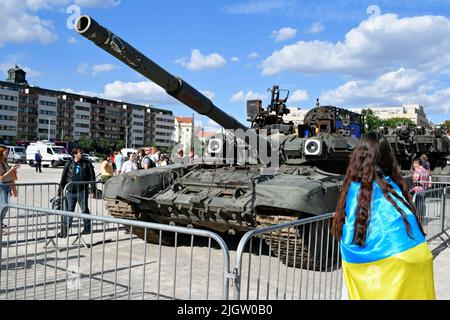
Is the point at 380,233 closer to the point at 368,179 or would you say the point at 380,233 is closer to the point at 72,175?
the point at 368,179

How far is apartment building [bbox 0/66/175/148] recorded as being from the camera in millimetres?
86750

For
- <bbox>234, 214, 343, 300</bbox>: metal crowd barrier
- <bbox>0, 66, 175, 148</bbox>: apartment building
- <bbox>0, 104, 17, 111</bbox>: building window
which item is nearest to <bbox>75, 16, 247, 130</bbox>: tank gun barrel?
<bbox>234, 214, 343, 300</bbox>: metal crowd barrier

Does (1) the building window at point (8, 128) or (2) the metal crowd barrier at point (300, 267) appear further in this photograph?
(1) the building window at point (8, 128)

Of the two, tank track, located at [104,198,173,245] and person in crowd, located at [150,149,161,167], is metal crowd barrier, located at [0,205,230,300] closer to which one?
tank track, located at [104,198,173,245]

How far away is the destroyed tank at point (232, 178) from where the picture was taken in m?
6.27

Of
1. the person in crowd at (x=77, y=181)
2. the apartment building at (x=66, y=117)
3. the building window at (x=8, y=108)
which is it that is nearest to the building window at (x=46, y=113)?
the apartment building at (x=66, y=117)

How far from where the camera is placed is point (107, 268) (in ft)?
21.8

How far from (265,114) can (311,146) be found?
3103 millimetres

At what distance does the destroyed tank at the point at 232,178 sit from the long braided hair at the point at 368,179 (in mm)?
3248

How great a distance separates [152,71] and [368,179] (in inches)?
165

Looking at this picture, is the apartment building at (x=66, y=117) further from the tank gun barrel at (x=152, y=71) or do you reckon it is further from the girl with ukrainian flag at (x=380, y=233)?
the girl with ukrainian flag at (x=380, y=233)

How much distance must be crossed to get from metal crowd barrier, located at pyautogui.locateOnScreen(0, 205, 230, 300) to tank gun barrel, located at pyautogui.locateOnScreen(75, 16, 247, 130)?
2002 millimetres
